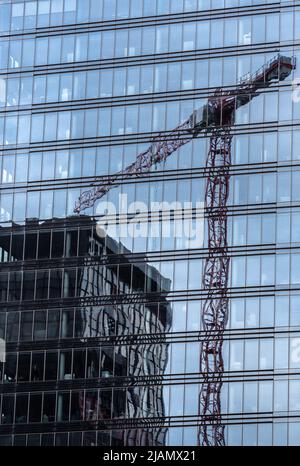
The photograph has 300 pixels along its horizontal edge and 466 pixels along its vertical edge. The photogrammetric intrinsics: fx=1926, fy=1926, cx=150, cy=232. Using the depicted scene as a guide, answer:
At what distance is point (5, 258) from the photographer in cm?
15025

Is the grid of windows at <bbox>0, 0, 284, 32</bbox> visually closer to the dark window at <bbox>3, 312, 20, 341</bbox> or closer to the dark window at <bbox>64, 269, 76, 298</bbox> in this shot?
the dark window at <bbox>64, 269, 76, 298</bbox>

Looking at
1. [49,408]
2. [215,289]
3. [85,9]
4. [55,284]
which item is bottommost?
[49,408]

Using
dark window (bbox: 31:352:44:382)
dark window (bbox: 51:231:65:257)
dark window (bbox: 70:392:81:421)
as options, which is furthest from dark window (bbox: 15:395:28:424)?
dark window (bbox: 51:231:65:257)

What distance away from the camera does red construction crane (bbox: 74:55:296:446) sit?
466ft

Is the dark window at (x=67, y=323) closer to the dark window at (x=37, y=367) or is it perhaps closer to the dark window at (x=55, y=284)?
the dark window at (x=55, y=284)

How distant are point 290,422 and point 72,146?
2868cm

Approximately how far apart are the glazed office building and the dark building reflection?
14 cm

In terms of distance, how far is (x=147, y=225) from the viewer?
484 ft

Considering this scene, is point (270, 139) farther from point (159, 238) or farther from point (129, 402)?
point (129, 402)

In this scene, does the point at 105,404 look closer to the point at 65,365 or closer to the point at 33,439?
the point at 65,365

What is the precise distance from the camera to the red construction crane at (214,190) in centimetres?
14200

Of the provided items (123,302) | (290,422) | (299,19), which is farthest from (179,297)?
(299,19)

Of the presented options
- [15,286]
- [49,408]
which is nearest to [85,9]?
[15,286]

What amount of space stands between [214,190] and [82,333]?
48.5ft
